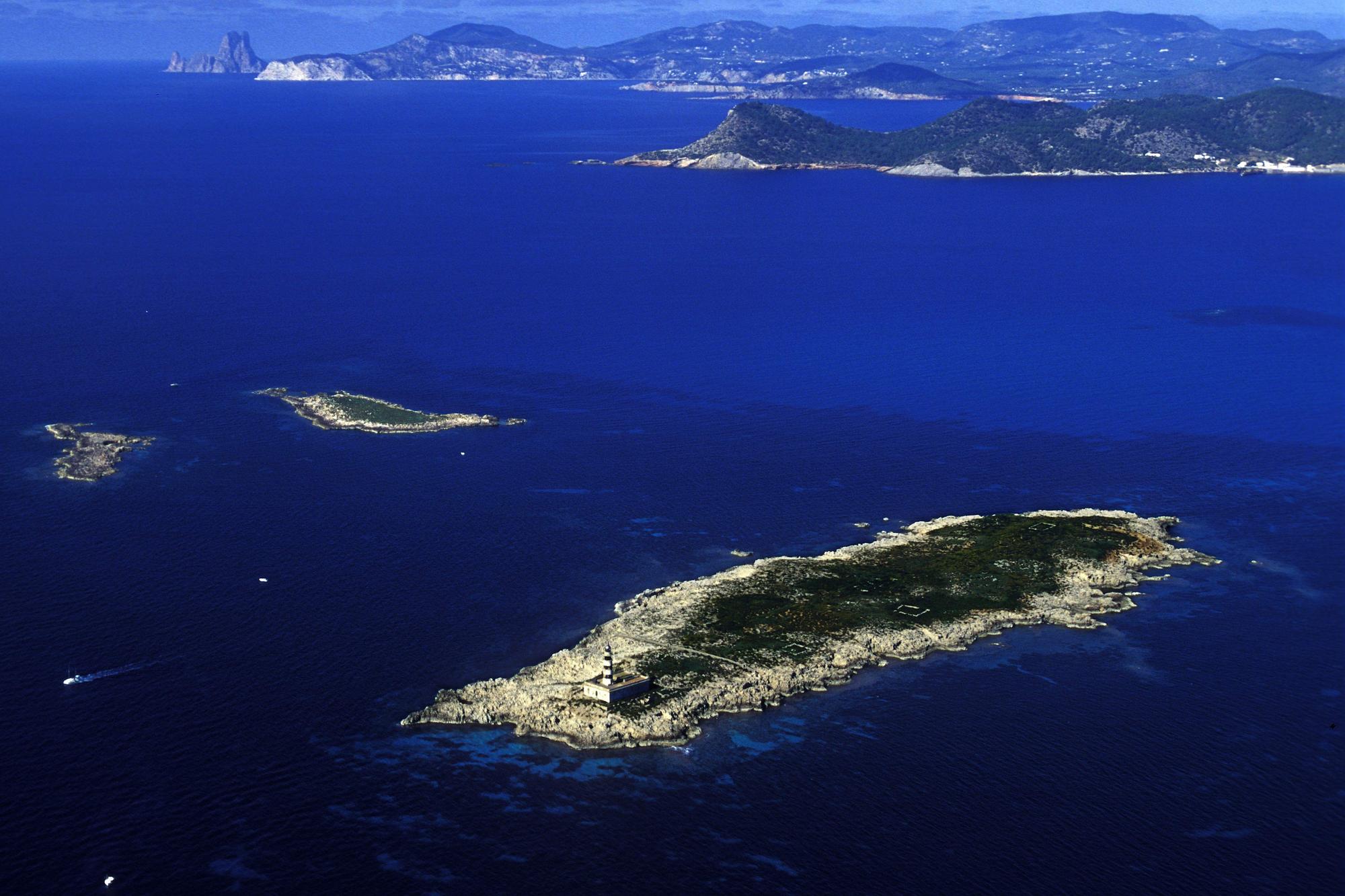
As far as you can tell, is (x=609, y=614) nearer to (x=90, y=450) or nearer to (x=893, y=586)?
(x=893, y=586)

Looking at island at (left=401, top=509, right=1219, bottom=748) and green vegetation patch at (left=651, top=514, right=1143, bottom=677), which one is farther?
green vegetation patch at (left=651, top=514, right=1143, bottom=677)

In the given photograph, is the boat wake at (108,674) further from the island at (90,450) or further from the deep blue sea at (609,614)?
the island at (90,450)

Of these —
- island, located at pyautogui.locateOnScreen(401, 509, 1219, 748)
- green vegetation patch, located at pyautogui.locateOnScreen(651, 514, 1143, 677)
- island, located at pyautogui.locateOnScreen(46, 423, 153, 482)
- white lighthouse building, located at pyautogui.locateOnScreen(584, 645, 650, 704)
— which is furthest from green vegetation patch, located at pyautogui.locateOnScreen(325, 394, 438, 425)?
white lighthouse building, located at pyautogui.locateOnScreen(584, 645, 650, 704)

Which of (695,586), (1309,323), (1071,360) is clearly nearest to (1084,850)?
(695,586)

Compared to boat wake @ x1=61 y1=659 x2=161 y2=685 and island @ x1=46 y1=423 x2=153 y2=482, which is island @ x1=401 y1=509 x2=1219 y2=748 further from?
island @ x1=46 y1=423 x2=153 y2=482

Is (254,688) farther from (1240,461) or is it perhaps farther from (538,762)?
(1240,461)
